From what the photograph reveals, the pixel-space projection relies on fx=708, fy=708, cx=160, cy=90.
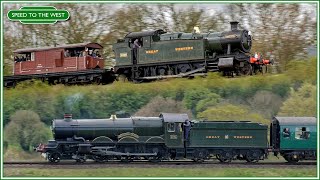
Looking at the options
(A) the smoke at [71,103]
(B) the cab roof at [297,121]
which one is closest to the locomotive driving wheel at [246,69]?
(B) the cab roof at [297,121]

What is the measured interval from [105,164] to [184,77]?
18.7 feet

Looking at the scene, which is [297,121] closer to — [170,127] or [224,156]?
[224,156]

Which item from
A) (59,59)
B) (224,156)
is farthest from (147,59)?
(224,156)

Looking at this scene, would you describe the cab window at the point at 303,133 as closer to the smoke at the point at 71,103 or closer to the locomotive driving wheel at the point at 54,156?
the smoke at the point at 71,103

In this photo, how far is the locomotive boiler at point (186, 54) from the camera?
3100 cm

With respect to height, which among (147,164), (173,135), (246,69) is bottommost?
(147,164)

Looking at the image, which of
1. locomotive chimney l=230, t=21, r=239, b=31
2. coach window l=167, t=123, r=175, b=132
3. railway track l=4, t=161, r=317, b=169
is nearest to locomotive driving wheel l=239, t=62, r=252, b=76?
locomotive chimney l=230, t=21, r=239, b=31

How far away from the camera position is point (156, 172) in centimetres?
2700

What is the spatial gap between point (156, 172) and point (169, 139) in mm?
2653

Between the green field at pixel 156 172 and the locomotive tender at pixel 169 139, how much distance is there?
1.69 metres

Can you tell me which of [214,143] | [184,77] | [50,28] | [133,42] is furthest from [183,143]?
[50,28]

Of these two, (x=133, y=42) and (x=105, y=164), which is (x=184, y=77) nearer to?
(x=133, y=42)

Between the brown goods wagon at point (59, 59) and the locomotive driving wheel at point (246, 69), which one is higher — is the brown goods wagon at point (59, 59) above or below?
above

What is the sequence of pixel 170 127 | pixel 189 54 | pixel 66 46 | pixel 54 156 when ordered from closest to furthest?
1. pixel 54 156
2. pixel 170 127
3. pixel 189 54
4. pixel 66 46
